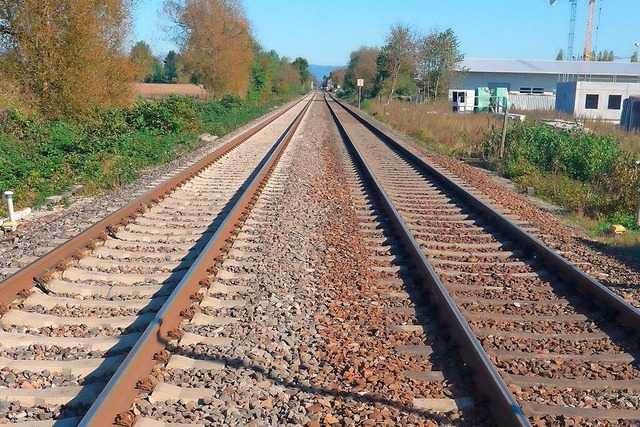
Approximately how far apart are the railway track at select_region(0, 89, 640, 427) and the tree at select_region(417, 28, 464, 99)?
166 feet

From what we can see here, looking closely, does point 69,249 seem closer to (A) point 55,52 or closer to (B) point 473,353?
(B) point 473,353

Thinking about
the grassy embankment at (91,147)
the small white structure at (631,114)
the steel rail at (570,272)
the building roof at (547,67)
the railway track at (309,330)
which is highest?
the building roof at (547,67)

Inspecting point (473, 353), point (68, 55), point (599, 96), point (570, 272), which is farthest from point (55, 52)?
point (599, 96)

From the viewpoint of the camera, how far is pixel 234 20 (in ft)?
168

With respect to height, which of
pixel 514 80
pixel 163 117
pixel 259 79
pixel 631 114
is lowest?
pixel 163 117

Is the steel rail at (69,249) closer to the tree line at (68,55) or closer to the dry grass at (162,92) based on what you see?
the tree line at (68,55)

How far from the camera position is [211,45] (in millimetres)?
47938

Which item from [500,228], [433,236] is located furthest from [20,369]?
[500,228]

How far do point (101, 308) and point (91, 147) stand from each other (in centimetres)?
978

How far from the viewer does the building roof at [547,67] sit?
72419mm

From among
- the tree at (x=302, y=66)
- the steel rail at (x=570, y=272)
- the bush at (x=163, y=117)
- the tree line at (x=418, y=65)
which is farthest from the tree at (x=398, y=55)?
the tree at (x=302, y=66)

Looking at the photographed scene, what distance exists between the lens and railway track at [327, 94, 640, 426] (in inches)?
158

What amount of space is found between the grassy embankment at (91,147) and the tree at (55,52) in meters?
0.90

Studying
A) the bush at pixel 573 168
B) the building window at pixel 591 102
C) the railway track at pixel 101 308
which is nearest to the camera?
the railway track at pixel 101 308
